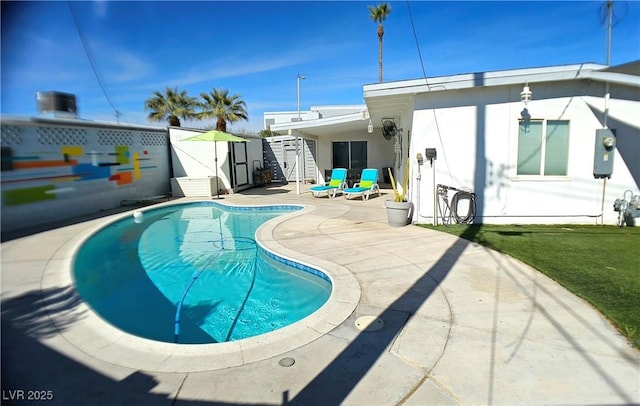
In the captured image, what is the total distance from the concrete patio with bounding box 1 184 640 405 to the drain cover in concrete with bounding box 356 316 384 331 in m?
0.04

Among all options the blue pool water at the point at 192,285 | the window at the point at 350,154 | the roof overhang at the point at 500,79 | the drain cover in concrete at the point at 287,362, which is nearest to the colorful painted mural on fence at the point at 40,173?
the drain cover in concrete at the point at 287,362

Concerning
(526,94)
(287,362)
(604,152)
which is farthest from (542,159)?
(287,362)

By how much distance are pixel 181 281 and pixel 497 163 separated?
23.6 ft

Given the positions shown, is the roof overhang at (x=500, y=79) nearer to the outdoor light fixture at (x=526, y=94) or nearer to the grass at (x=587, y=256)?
the outdoor light fixture at (x=526, y=94)

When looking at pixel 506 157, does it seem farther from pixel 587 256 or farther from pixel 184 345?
pixel 184 345

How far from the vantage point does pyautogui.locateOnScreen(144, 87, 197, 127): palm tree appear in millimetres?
20766

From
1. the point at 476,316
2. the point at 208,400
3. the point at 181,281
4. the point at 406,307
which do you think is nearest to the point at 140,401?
the point at 208,400

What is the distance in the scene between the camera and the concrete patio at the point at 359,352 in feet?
7.83

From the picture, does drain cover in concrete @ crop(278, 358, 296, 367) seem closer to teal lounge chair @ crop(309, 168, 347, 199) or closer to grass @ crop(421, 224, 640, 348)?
grass @ crop(421, 224, 640, 348)

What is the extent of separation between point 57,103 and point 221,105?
2052 cm

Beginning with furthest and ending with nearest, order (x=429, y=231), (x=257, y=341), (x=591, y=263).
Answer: (x=429, y=231)
(x=591, y=263)
(x=257, y=341)

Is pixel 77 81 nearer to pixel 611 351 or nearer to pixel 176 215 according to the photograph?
pixel 611 351

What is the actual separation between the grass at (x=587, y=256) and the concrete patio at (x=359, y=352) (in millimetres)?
222

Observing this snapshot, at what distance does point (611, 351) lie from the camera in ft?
9.38
